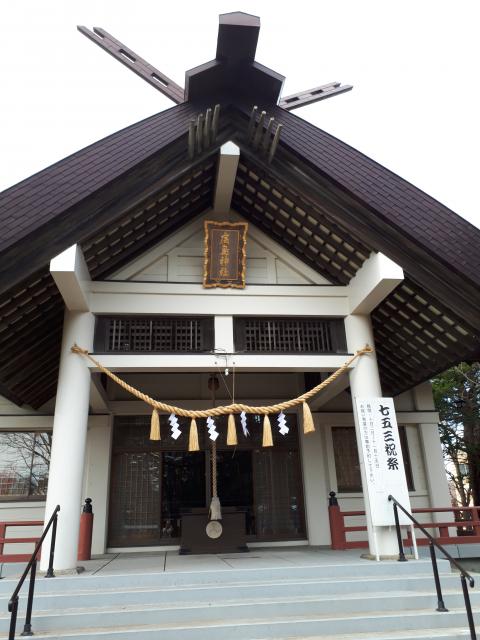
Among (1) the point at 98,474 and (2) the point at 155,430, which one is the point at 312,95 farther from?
(1) the point at 98,474

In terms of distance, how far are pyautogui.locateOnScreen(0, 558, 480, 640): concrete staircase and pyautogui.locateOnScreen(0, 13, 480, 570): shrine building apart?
31.7 inches

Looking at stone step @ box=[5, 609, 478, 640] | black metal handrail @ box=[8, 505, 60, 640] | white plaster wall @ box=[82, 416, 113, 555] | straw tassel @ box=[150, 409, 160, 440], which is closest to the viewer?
black metal handrail @ box=[8, 505, 60, 640]

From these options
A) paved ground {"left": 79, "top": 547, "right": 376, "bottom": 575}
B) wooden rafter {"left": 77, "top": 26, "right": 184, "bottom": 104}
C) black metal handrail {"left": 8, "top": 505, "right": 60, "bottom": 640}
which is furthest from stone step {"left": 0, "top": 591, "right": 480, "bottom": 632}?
wooden rafter {"left": 77, "top": 26, "right": 184, "bottom": 104}

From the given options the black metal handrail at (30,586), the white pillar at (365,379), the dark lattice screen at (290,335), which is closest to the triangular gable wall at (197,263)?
the dark lattice screen at (290,335)

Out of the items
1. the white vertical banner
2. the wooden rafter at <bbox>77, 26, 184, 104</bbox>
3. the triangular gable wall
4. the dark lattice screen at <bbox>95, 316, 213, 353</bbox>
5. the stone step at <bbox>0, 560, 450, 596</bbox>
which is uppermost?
the wooden rafter at <bbox>77, 26, 184, 104</bbox>

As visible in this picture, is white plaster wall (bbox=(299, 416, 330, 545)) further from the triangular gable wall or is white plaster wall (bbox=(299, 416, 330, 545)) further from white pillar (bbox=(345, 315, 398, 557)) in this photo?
the triangular gable wall

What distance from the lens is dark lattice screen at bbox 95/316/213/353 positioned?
6477 mm

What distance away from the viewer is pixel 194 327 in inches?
264

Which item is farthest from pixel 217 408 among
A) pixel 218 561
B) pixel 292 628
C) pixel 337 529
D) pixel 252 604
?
pixel 337 529

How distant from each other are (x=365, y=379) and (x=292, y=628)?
11.0ft

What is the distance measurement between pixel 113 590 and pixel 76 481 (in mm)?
1407

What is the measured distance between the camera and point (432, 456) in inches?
366

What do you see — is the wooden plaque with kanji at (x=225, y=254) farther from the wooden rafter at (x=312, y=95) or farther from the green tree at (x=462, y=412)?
the green tree at (x=462, y=412)

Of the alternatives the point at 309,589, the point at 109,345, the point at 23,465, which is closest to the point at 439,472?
the point at 309,589
